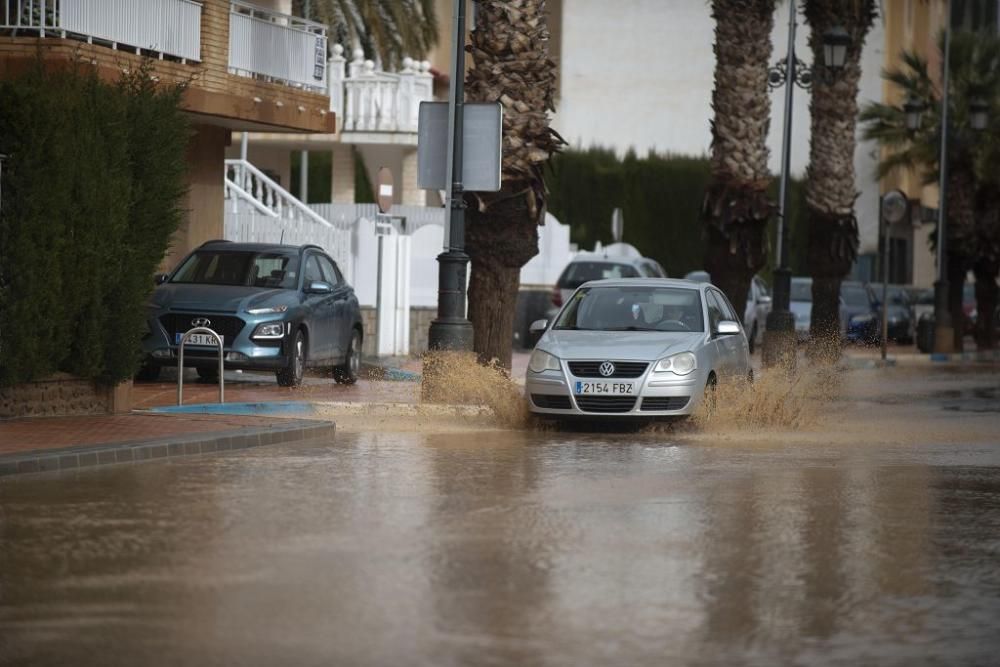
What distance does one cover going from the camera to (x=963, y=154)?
49.5 m

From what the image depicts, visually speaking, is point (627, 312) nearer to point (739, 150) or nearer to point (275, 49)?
point (275, 49)

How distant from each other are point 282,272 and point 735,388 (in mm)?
6629

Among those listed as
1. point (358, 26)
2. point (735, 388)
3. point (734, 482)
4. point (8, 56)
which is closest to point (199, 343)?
point (8, 56)

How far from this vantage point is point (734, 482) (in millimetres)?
13391

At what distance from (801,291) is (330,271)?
26.0 metres

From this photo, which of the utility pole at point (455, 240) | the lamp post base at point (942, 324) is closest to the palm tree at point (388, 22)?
the lamp post base at point (942, 324)

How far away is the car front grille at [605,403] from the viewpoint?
57.7 feet

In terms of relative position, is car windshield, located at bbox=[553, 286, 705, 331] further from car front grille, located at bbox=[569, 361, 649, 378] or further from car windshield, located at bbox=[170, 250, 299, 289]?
car windshield, located at bbox=[170, 250, 299, 289]

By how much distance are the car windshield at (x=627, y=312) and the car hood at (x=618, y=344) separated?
32cm

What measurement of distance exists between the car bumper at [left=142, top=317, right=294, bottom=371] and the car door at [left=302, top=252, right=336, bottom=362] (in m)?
1.01

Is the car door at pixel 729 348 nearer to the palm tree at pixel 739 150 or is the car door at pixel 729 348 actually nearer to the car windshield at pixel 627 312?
the car windshield at pixel 627 312

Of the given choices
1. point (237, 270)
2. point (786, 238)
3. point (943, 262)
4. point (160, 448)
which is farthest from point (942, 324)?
point (160, 448)

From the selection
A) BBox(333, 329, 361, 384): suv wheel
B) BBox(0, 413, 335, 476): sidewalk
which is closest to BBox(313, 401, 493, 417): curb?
BBox(0, 413, 335, 476): sidewalk

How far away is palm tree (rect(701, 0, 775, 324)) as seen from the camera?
30.8 metres
